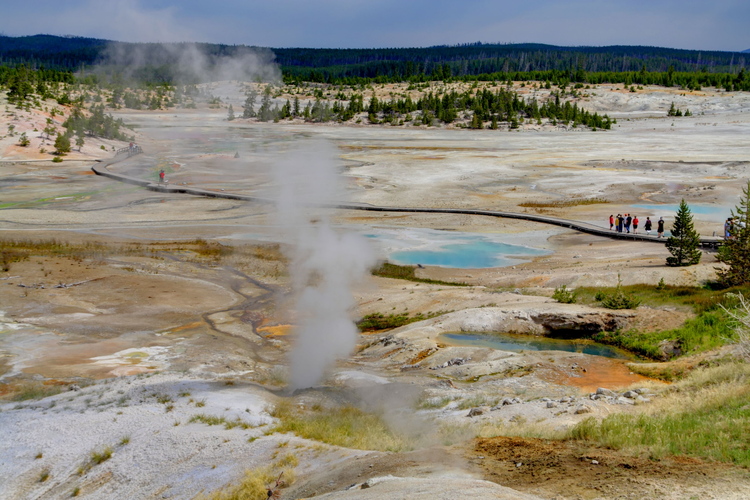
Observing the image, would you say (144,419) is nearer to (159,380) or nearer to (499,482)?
(159,380)

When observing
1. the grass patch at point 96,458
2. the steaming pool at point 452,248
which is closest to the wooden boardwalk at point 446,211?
the steaming pool at point 452,248

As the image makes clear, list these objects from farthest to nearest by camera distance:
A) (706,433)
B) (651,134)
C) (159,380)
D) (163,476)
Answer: (651,134), (159,380), (163,476), (706,433)

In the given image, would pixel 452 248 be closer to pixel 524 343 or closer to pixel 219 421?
pixel 524 343

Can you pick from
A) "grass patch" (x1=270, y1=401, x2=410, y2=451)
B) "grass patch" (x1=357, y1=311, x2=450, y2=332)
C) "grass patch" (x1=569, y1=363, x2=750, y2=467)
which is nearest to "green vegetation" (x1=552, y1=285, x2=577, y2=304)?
"grass patch" (x1=357, y1=311, x2=450, y2=332)

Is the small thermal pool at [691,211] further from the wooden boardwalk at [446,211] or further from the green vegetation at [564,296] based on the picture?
the green vegetation at [564,296]

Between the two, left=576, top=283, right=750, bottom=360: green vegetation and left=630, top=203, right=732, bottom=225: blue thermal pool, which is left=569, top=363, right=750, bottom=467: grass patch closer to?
left=576, top=283, right=750, bottom=360: green vegetation

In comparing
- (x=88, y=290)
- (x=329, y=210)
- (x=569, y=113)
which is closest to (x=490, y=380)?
(x=88, y=290)

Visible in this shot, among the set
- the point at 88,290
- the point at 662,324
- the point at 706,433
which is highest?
the point at 706,433
